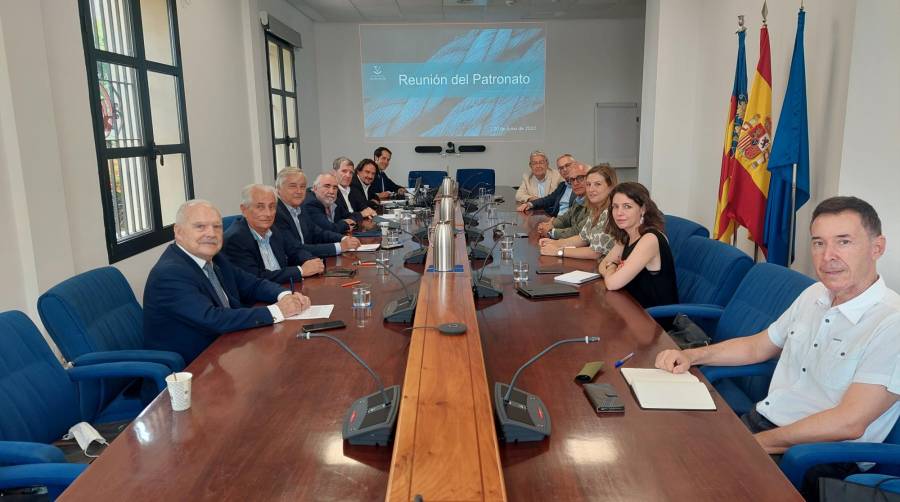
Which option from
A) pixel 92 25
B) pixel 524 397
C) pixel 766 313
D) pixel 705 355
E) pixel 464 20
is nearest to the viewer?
pixel 524 397

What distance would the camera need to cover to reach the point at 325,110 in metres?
10.1

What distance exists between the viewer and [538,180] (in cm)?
719

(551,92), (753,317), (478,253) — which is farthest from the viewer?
(551,92)

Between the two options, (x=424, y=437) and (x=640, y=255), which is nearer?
(x=424, y=437)

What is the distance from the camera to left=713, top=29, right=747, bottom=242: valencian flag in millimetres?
4855

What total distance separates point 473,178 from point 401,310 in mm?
6841

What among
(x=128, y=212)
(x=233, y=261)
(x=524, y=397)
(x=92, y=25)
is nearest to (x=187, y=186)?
(x=128, y=212)

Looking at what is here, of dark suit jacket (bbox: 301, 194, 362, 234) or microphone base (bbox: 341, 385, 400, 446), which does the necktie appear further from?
dark suit jacket (bbox: 301, 194, 362, 234)

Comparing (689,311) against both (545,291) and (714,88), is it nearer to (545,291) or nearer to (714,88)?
A: (545,291)

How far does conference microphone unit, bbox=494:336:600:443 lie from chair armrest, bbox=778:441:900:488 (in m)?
0.60

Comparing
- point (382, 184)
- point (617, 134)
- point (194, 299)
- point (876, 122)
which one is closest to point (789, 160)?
point (876, 122)

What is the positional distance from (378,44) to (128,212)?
6080 millimetres

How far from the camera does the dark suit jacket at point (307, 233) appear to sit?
4.06 meters

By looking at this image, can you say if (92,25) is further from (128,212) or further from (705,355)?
(705,355)
